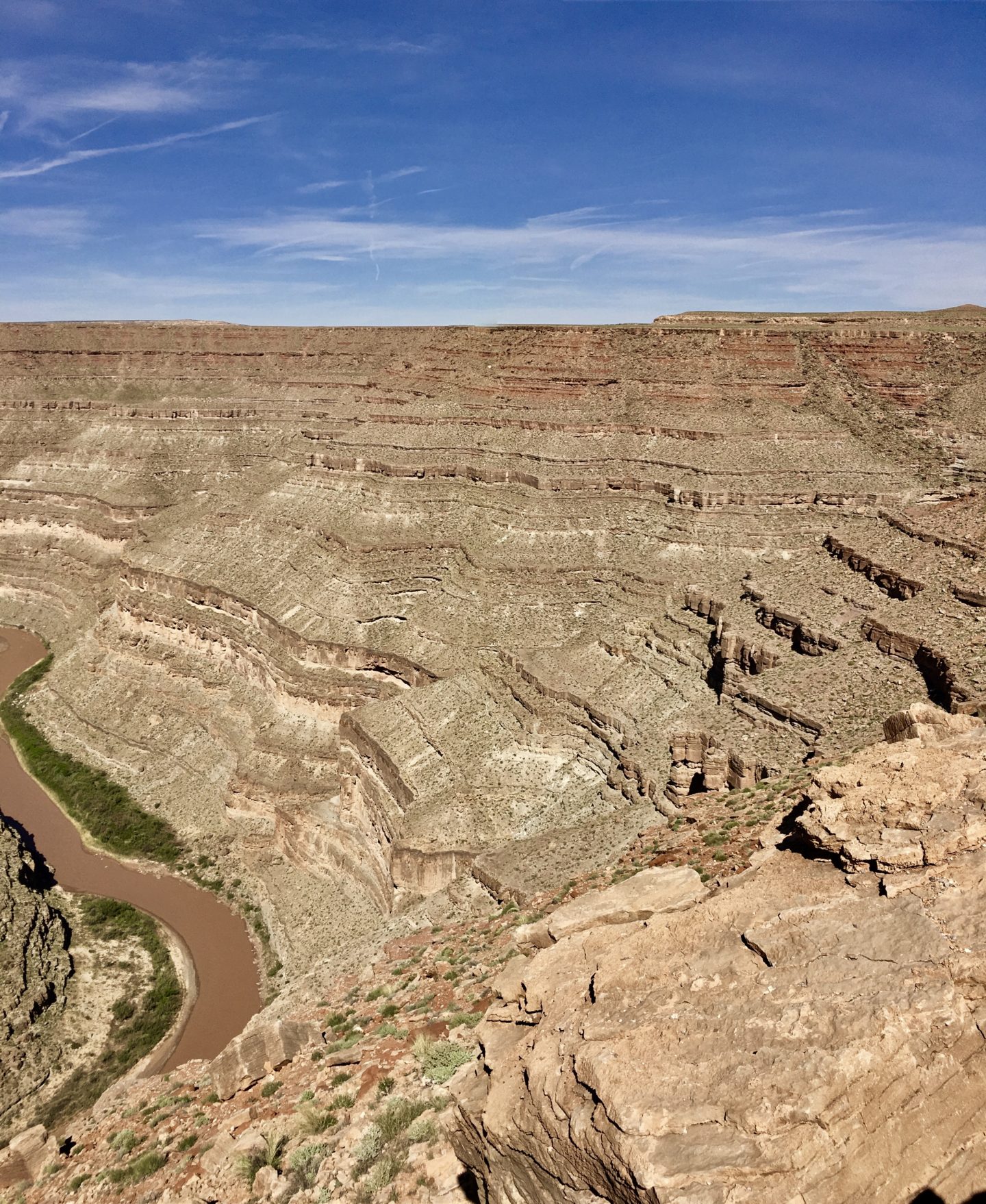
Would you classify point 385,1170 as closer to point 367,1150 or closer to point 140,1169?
point 367,1150

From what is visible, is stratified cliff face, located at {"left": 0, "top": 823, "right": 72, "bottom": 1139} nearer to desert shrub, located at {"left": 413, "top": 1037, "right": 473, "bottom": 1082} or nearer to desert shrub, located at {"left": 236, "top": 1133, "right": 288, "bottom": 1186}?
desert shrub, located at {"left": 236, "top": 1133, "right": 288, "bottom": 1186}

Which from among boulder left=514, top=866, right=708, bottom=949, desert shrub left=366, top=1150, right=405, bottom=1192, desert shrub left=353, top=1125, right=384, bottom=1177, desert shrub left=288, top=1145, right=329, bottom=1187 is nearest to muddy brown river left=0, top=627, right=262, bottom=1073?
desert shrub left=288, top=1145, right=329, bottom=1187

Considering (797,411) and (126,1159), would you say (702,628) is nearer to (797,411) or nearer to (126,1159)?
(797,411)

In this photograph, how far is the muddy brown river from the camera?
30047 millimetres

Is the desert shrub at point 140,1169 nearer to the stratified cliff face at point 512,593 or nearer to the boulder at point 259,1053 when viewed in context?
the boulder at point 259,1053

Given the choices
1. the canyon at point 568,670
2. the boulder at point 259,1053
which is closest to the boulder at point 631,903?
the canyon at point 568,670

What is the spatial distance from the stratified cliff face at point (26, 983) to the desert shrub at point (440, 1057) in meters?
17.8

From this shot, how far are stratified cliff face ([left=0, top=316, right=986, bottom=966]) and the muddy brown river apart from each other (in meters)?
2.15

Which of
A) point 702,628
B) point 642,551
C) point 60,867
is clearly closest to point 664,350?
point 642,551

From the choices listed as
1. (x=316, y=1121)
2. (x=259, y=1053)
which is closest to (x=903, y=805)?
(x=316, y=1121)

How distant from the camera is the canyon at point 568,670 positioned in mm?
10070

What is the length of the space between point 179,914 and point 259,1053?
21472 mm

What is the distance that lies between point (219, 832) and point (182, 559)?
956 inches

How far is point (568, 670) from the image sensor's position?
37469 mm
